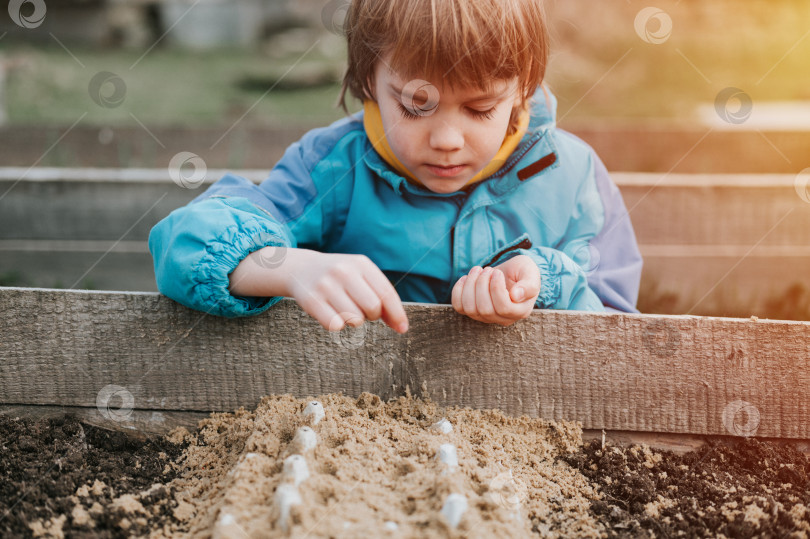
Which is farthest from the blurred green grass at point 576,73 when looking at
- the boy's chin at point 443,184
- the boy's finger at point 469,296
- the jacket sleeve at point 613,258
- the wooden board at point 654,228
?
the boy's finger at point 469,296

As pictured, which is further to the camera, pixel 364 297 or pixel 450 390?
pixel 450 390

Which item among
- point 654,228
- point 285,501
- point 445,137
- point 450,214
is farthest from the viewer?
point 654,228

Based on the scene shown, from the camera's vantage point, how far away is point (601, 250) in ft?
7.63

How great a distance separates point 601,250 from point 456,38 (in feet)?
3.10

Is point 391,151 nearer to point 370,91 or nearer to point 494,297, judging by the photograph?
point 370,91

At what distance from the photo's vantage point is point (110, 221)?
341cm

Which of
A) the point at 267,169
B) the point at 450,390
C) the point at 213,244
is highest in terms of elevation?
the point at 267,169

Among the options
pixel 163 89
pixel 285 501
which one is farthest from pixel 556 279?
pixel 163 89

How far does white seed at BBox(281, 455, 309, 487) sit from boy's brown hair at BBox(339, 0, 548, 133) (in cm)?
98

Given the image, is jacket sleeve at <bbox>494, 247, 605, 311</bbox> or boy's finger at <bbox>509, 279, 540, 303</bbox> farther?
jacket sleeve at <bbox>494, 247, 605, 311</bbox>

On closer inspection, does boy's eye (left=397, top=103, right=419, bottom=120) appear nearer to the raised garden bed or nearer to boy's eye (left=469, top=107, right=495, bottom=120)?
boy's eye (left=469, top=107, right=495, bottom=120)

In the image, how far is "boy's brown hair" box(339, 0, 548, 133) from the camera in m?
1.73

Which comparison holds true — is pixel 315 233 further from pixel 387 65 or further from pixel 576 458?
pixel 576 458

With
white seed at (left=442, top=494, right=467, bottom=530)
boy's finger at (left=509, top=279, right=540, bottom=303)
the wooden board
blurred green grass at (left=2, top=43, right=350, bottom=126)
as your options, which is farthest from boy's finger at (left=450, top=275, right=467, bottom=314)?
blurred green grass at (left=2, top=43, right=350, bottom=126)
